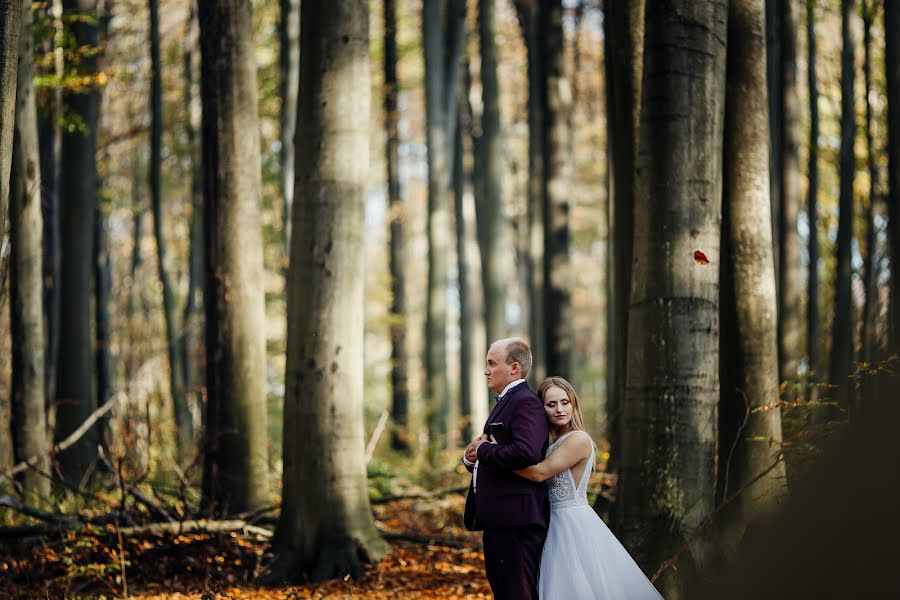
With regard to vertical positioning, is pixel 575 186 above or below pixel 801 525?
above

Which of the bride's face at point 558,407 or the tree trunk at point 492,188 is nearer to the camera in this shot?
the bride's face at point 558,407

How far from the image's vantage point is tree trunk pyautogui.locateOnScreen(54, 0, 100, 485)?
488 inches

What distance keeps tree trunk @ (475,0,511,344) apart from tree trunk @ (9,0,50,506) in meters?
8.72

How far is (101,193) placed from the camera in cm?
1914

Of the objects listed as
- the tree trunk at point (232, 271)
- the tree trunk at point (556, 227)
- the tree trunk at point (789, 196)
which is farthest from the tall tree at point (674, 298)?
the tree trunk at point (556, 227)

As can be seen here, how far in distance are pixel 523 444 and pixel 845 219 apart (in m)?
10.8

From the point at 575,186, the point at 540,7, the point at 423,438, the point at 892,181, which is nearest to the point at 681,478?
the point at 892,181

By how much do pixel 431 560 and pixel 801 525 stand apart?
5.25 meters

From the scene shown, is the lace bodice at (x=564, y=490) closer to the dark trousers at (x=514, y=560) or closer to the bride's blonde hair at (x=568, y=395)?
Answer: the bride's blonde hair at (x=568, y=395)

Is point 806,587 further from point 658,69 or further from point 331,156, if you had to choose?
point 331,156

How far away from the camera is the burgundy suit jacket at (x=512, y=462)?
511cm

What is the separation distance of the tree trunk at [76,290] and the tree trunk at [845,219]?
965 cm

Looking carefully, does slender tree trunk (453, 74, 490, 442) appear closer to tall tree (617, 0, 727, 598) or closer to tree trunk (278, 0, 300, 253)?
tree trunk (278, 0, 300, 253)

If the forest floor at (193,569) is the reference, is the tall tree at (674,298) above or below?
above
